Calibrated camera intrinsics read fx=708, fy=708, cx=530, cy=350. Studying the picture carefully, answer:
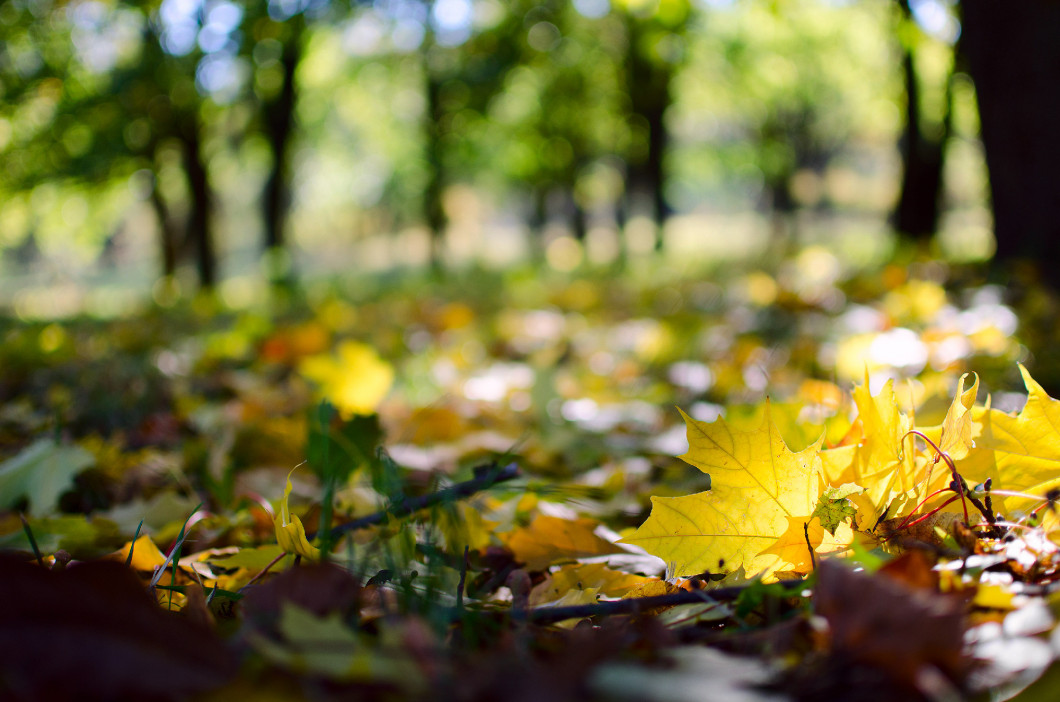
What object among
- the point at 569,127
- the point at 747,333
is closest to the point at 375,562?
the point at 747,333

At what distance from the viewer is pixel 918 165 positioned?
5.48 m

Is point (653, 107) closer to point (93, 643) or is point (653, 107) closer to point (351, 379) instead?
point (351, 379)

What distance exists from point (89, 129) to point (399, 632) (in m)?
9.50

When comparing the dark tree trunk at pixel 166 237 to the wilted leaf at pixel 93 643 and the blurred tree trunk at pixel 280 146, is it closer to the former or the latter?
the blurred tree trunk at pixel 280 146

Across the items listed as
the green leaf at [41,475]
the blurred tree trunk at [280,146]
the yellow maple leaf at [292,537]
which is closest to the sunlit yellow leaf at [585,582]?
the yellow maple leaf at [292,537]

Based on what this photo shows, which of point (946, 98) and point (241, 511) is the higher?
point (946, 98)

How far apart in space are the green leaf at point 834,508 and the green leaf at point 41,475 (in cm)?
118

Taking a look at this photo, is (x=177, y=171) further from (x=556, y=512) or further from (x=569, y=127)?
(x=556, y=512)

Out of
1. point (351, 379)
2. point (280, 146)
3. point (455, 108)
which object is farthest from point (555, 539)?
point (455, 108)

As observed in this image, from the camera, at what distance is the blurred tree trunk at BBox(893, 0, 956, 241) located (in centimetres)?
545

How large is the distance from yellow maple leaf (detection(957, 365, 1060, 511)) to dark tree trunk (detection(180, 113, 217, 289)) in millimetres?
8167

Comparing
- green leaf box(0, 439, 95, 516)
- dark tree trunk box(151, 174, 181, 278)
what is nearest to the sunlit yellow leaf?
green leaf box(0, 439, 95, 516)

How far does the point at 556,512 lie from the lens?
1.18 m

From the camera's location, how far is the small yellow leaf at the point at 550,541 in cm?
98
